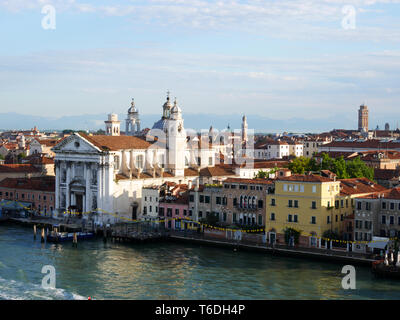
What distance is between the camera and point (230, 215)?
31047 mm

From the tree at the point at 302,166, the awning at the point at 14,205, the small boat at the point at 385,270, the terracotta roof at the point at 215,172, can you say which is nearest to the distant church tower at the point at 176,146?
the terracotta roof at the point at 215,172

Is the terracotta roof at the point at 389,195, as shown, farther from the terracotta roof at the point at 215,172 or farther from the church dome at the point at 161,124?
the church dome at the point at 161,124

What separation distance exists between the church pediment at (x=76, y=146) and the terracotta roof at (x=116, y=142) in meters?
0.30

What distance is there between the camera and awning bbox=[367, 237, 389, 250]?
2524 centimetres

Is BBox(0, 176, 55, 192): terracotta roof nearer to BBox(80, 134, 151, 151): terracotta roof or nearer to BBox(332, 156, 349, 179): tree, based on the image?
BBox(80, 134, 151, 151): terracotta roof

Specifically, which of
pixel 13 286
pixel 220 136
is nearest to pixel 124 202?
pixel 13 286

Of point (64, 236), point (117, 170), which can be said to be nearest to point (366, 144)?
point (117, 170)

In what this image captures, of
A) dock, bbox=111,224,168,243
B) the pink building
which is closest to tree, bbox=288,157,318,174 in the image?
the pink building

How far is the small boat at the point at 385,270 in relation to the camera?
22.6m

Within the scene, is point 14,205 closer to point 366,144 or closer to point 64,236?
point 64,236

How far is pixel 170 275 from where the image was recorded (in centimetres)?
2336

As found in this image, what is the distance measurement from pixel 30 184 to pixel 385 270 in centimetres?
2452
